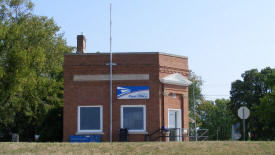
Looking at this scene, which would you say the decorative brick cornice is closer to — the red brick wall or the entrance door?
the red brick wall

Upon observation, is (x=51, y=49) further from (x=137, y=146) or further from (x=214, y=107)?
(x=214, y=107)

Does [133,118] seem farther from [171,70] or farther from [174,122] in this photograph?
[171,70]

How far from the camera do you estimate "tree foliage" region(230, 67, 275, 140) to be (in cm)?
5978

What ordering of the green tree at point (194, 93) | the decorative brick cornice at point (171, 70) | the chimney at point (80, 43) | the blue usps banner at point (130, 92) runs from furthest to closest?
the green tree at point (194, 93)
the chimney at point (80, 43)
the decorative brick cornice at point (171, 70)
the blue usps banner at point (130, 92)

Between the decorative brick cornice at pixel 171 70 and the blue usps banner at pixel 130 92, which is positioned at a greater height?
the decorative brick cornice at pixel 171 70

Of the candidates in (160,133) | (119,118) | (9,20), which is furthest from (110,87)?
(9,20)

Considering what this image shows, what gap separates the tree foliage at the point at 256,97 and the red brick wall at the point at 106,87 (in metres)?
34.8

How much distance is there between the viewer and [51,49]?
43844 millimetres

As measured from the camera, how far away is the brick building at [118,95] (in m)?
27.6

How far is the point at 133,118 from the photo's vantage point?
91.0 feet

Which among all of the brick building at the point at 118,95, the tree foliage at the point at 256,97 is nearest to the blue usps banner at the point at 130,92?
the brick building at the point at 118,95

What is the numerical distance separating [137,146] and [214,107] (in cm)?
8019

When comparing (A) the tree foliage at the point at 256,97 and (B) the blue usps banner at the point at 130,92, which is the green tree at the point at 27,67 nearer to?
(B) the blue usps banner at the point at 130,92

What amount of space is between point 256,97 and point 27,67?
138ft
